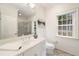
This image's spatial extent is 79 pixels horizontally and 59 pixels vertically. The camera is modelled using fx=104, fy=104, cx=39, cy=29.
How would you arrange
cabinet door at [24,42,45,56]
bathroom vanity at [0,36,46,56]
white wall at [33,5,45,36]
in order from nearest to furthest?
bathroom vanity at [0,36,46,56] < cabinet door at [24,42,45,56] < white wall at [33,5,45,36]

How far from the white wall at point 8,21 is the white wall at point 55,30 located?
0.52m

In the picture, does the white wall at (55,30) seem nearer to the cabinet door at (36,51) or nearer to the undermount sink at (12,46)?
the cabinet door at (36,51)

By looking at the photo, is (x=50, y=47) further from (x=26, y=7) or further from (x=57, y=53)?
(x=26, y=7)

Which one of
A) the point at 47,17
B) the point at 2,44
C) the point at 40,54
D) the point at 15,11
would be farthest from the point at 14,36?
A: the point at 47,17

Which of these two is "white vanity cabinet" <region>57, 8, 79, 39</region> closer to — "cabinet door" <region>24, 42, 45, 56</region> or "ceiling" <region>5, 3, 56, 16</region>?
"ceiling" <region>5, 3, 56, 16</region>

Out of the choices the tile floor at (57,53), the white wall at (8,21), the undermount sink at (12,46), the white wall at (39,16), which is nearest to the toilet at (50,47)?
the tile floor at (57,53)

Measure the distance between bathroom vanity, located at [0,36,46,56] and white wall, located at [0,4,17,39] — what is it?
14cm

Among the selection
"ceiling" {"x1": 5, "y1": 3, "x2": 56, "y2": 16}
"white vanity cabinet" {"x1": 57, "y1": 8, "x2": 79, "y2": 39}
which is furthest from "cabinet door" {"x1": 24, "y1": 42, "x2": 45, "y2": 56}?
"ceiling" {"x1": 5, "y1": 3, "x2": 56, "y2": 16}

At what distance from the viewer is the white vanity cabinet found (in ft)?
A: 5.04

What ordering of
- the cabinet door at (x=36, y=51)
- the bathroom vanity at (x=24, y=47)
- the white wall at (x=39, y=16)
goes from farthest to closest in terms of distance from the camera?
the white wall at (x=39, y=16)
the cabinet door at (x=36, y=51)
the bathroom vanity at (x=24, y=47)

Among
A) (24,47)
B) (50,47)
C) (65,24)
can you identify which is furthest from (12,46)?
(65,24)

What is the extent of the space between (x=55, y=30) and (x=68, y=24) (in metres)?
0.22

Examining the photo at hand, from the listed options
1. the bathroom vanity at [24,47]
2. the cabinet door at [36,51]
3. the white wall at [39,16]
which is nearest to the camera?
A: the bathroom vanity at [24,47]

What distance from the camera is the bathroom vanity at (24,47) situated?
1400 mm
